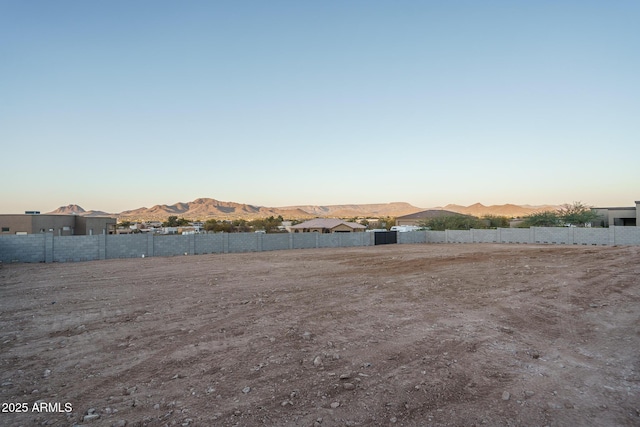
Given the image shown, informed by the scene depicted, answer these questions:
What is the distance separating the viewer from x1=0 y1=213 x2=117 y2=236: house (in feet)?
153

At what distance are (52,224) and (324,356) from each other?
5571 centimetres

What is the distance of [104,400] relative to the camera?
4668mm

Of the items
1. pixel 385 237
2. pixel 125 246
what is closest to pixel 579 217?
pixel 385 237

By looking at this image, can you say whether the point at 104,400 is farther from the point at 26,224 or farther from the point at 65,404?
the point at 26,224

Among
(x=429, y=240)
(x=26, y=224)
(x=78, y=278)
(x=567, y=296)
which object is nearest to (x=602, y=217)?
(x=429, y=240)

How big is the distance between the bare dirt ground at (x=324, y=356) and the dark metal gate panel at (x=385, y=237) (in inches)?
1153

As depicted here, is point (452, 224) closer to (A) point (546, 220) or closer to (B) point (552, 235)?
(A) point (546, 220)

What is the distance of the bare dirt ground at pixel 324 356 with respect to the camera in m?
4.38

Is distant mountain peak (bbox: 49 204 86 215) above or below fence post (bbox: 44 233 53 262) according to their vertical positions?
above

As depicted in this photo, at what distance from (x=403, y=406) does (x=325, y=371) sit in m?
1.39

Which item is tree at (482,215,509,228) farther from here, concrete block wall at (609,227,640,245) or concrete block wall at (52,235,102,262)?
concrete block wall at (52,235,102,262)

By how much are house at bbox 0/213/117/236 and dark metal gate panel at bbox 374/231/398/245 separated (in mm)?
32171

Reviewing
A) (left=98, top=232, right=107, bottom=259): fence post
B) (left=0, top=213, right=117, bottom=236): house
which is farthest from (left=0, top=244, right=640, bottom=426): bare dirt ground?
(left=0, top=213, right=117, bottom=236): house

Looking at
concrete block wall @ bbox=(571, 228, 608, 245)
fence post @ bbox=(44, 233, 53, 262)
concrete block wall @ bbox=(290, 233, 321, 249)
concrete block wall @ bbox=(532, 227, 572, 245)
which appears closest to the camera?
A: fence post @ bbox=(44, 233, 53, 262)
